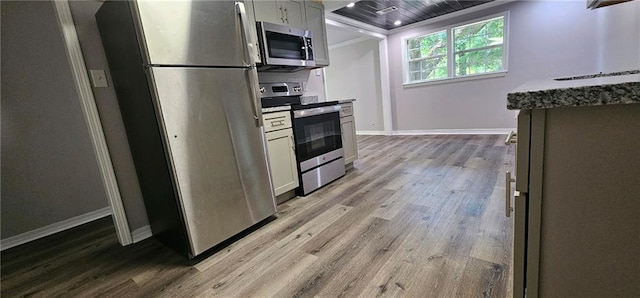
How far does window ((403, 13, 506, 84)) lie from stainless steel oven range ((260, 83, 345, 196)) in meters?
2.97

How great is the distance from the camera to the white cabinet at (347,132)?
3064 millimetres

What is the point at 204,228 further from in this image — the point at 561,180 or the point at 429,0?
the point at 429,0

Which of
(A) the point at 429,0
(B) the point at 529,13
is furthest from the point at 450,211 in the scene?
(B) the point at 529,13

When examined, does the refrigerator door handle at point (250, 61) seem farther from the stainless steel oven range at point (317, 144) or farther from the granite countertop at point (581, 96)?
the granite countertop at point (581, 96)

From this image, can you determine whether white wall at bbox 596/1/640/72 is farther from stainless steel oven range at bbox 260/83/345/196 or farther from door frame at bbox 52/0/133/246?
door frame at bbox 52/0/133/246

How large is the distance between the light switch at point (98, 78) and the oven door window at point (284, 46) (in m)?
1.27

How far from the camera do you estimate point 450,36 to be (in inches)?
182

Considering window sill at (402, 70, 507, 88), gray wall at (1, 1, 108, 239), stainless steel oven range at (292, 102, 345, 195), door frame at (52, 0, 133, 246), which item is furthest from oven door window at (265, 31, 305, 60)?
window sill at (402, 70, 507, 88)

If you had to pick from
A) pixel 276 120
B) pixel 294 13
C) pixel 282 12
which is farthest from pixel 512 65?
pixel 276 120

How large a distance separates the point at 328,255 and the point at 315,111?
1.43 metres

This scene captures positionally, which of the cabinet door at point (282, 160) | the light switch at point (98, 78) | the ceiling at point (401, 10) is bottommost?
the cabinet door at point (282, 160)

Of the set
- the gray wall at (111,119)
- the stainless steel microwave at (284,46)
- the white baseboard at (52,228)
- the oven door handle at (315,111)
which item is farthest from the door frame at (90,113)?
the oven door handle at (315,111)

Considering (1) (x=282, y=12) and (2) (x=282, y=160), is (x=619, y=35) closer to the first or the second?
(1) (x=282, y=12)

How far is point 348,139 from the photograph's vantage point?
3.18 metres
